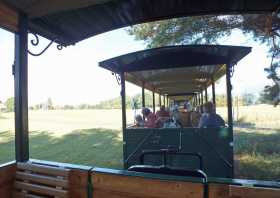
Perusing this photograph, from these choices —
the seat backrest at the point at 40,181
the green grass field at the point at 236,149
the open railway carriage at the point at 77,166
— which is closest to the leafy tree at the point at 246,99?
the green grass field at the point at 236,149

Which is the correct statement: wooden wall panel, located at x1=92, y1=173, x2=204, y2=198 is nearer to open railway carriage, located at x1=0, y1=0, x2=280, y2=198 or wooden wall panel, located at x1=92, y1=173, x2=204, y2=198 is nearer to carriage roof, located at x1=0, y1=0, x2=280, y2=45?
open railway carriage, located at x1=0, y1=0, x2=280, y2=198

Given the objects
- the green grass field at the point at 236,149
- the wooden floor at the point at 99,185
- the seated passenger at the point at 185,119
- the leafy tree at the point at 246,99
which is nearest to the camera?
the wooden floor at the point at 99,185

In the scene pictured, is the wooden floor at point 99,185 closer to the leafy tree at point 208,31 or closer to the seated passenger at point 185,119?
the seated passenger at point 185,119

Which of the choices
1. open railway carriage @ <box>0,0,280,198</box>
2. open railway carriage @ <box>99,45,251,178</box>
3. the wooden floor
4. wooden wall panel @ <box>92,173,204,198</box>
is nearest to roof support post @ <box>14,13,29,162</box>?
open railway carriage @ <box>0,0,280,198</box>

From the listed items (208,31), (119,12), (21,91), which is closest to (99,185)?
(21,91)

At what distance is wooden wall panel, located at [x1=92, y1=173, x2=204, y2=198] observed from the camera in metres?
1.84

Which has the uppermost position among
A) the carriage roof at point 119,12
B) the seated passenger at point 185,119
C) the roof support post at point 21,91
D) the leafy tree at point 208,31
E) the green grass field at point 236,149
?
the leafy tree at point 208,31

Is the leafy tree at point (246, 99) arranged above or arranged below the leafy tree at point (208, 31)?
below

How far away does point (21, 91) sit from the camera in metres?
2.85

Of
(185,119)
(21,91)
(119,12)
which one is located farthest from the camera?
(185,119)

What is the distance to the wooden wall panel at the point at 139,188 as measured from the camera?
184 centimetres

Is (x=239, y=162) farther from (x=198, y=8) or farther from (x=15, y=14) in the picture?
(x=15, y=14)

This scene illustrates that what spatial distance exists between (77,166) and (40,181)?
407 mm

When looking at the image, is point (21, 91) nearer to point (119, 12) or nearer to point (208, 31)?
point (119, 12)
